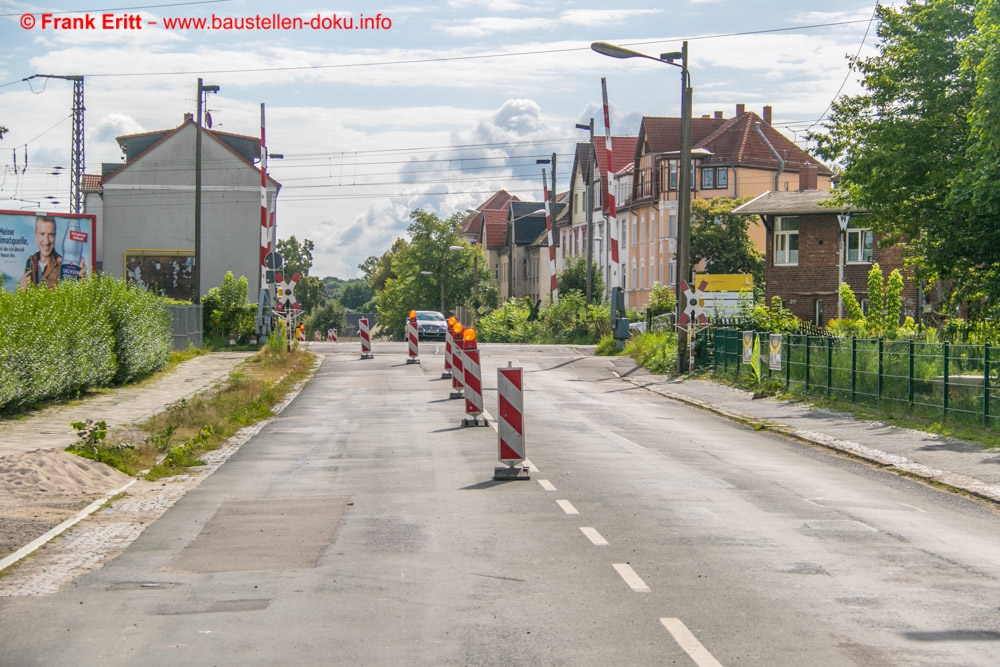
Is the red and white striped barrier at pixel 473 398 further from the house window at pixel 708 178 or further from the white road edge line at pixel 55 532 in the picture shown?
the house window at pixel 708 178

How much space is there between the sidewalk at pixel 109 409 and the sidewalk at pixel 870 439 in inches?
416

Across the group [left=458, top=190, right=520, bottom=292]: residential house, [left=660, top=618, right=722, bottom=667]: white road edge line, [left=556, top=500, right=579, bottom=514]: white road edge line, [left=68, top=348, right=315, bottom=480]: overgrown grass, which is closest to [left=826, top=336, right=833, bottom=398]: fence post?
[left=68, top=348, right=315, bottom=480]: overgrown grass

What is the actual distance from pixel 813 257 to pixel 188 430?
140 feet

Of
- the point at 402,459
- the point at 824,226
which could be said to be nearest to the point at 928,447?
the point at 402,459

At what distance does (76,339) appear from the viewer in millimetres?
22219

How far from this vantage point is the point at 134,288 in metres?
28.6

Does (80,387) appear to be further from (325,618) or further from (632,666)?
(632,666)

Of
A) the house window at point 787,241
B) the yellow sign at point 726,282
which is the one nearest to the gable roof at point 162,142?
the yellow sign at point 726,282

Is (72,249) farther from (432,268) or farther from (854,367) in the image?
(432,268)

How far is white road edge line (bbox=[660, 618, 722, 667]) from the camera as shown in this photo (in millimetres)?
5746

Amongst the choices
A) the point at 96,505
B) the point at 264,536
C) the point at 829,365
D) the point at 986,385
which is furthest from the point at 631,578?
the point at 829,365

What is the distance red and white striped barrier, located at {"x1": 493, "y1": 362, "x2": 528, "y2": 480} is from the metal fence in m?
8.77

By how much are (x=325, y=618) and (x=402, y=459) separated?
7.82 meters

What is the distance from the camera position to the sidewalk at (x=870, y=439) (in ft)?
45.0
